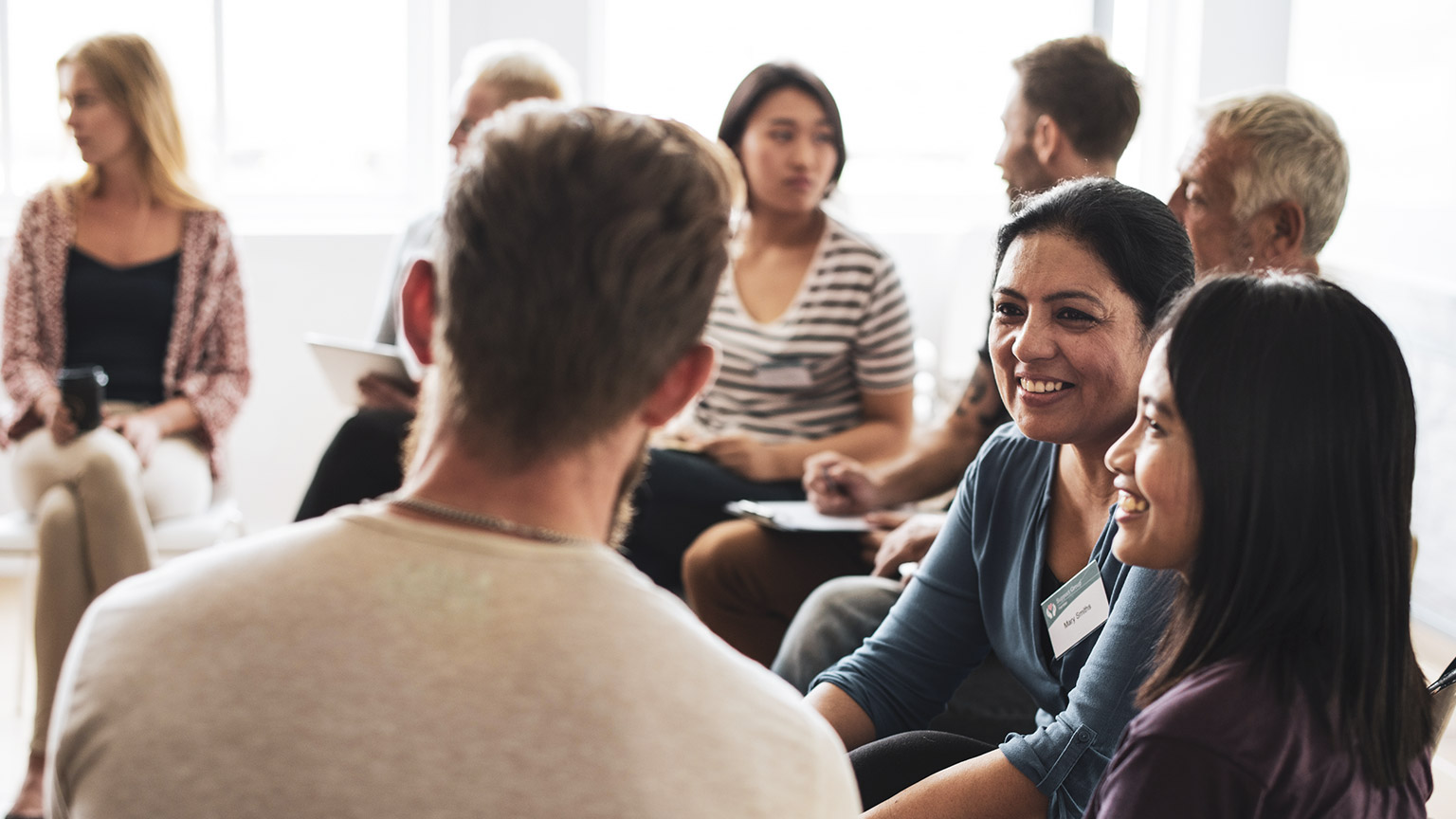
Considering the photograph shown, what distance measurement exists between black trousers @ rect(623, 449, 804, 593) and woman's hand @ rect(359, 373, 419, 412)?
2.11ft

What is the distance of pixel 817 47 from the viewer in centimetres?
466

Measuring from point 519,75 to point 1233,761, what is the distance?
254 cm

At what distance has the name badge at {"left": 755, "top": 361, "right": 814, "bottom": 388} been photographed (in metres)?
2.65

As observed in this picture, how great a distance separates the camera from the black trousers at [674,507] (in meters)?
2.47

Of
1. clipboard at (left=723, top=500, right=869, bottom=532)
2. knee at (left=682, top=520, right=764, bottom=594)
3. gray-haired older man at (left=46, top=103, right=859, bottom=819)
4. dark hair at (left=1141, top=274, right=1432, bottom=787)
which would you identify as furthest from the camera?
knee at (left=682, top=520, right=764, bottom=594)

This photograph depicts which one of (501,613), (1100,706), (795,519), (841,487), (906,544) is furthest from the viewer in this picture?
(841,487)

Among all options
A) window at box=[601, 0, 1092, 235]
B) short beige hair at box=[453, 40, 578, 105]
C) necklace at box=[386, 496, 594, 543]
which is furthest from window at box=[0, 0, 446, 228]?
necklace at box=[386, 496, 594, 543]

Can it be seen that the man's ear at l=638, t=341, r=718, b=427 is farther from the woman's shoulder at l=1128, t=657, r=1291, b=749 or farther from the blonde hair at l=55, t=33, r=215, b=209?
the blonde hair at l=55, t=33, r=215, b=209

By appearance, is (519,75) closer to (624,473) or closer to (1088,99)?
(1088,99)

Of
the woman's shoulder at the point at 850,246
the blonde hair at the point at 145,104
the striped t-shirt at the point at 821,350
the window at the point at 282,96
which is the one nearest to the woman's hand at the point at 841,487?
the striped t-shirt at the point at 821,350

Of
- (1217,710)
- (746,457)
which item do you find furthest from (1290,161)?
(1217,710)

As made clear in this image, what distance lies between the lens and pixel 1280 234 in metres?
2.03

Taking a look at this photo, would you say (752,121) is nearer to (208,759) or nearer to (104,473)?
(104,473)

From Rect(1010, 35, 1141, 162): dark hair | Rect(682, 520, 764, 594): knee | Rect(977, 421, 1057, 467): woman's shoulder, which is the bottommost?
Rect(682, 520, 764, 594): knee
